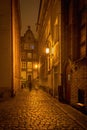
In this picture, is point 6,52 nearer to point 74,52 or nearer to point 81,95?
point 74,52

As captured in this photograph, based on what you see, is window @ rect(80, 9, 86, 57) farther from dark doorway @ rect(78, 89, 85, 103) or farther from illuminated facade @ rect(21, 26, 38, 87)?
illuminated facade @ rect(21, 26, 38, 87)

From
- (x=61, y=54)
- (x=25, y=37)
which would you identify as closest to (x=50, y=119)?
(x=61, y=54)

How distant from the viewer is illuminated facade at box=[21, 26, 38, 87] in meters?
61.6

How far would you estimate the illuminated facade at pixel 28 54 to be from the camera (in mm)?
61594

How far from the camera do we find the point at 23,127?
27.0 feet

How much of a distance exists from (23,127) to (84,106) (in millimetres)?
4250

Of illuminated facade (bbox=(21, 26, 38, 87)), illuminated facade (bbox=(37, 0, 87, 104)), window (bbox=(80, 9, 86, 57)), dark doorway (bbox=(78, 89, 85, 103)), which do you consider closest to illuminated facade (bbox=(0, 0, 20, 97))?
illuminated facade (bbox=(37, 0, 87, 104))

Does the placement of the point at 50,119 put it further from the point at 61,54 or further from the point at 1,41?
the point at 1,41

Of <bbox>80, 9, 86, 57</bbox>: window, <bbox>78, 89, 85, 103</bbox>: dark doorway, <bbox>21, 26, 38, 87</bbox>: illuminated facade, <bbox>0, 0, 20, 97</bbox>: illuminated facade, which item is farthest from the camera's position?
<bbox>21, 26, 38, 87</bbox>: illuminated facade

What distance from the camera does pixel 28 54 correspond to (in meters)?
63.2

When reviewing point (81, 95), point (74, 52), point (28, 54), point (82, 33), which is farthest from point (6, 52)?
point (28, 54)

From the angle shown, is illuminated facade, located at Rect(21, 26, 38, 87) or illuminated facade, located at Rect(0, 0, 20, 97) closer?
illuminated facade, located at Rect(0, 0, 20, 97)

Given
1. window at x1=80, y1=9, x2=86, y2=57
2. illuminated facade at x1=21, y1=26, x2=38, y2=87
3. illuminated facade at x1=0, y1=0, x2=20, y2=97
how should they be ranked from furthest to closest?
illuminated facade at x1=21, y1=26, x2=38, y2=87, illuminated facade at x1=0, y1=0, x2=20, y2=97, window at x1=80, y1=9, x2=86, y2=57

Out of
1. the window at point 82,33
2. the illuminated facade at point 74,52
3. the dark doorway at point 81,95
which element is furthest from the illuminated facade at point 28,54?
the dark doorway at point 81,95
